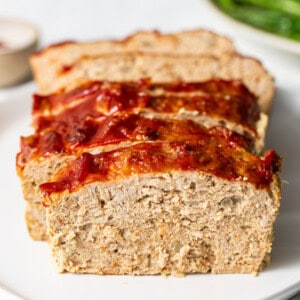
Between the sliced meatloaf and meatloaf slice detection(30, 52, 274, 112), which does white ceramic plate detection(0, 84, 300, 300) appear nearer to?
the sliced meatloaf

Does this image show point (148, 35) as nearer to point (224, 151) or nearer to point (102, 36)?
point (102, 36)

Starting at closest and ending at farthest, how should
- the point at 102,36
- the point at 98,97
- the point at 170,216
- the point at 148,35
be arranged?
1. the point at 170,216
2. the point at 98,97
3. the point at 148,35
4. the point at 102,36

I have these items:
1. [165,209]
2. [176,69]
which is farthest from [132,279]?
[176,69]

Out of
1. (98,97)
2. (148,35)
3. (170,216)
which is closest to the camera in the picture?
(170,216)

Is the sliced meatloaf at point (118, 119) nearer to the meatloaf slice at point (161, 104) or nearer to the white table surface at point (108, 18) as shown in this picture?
the meatloaf slice at point (161, 104)

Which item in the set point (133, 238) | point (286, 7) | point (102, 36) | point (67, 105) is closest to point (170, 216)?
point (133, 238)

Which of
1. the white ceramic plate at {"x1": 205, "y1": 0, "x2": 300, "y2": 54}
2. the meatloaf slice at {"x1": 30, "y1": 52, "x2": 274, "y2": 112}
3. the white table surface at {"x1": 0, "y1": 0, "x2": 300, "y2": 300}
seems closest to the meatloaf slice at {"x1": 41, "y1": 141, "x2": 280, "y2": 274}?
the meatloaf slice at {"x1": 30, "y1": 52, "x2": 274, "y2": 112}
